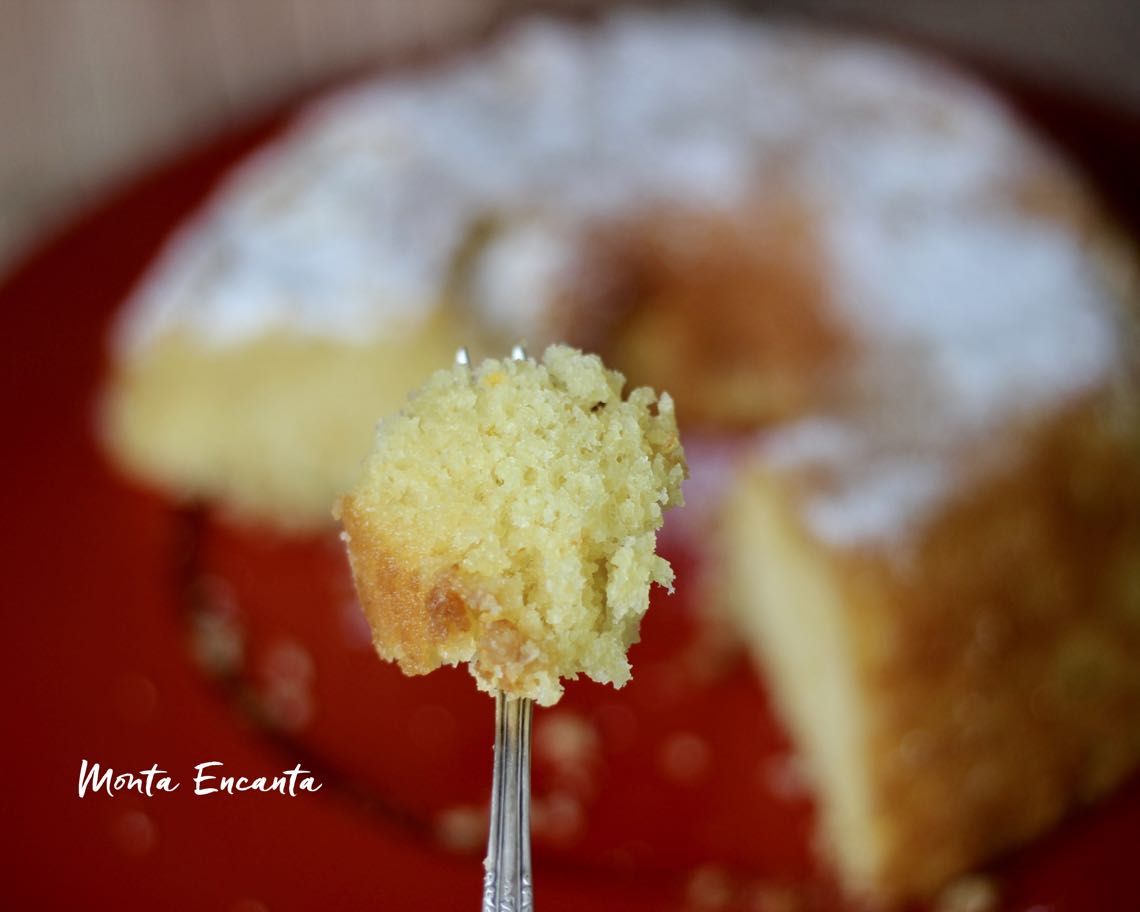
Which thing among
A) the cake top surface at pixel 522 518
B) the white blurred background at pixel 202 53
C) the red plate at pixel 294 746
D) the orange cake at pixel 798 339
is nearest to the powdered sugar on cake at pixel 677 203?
the orange cake at pixel 798 339

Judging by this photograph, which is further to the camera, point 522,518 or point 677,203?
point 677,203

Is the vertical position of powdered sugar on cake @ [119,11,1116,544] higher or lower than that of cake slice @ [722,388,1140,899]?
higher

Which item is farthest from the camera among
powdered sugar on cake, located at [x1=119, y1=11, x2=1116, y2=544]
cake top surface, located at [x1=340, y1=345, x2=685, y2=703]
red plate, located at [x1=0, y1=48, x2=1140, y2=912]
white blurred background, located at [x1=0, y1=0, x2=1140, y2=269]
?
white blurred background, located at [x1=0, y1=0, x2=1140, y2=269]

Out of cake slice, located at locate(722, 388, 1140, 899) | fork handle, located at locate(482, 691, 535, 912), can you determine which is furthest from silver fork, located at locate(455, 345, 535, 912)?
cake slice, located at locate(722, 388, 1140, 899)

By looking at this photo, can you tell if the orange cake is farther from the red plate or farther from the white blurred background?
the white blurred background

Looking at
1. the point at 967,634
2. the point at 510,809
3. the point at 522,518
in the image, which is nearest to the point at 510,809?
the point at 510,809

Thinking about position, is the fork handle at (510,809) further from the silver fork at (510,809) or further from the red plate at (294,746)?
the red plate at (294,746)

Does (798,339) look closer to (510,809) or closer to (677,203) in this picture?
(677,203)

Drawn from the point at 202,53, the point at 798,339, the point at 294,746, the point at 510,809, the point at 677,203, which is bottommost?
the point at 510,809

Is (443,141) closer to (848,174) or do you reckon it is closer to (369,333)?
(369,333)
